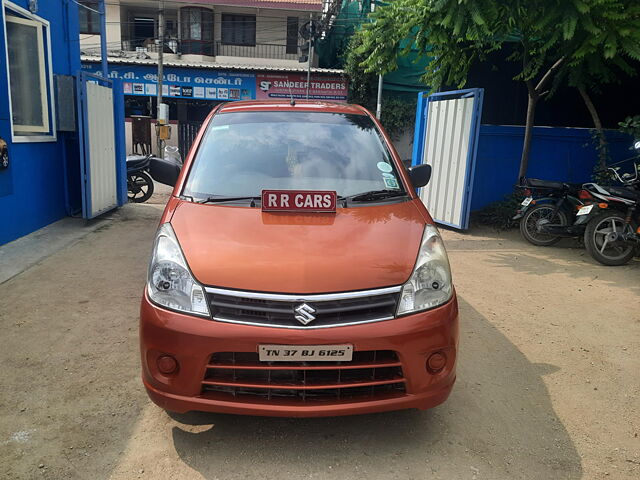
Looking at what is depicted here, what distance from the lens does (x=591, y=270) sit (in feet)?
19.9

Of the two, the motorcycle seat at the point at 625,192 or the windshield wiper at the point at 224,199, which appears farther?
the motorcycle seat at the point at 625,192

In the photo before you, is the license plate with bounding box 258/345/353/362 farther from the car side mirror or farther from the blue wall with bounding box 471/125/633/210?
the blue wall with bounding box 471/125/633/210

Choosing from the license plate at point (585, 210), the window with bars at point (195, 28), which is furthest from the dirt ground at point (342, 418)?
the window with bars at point (195, 28)

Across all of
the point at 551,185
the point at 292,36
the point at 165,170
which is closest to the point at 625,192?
the point at 551,185

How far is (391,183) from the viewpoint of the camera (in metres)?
3.25

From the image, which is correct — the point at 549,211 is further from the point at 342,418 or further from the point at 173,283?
the point at 173,283

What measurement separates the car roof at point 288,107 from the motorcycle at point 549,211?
13.6 feet

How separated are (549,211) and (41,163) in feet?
23.3

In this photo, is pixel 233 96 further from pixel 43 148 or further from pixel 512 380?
pixel 512 380

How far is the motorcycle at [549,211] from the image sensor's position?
678cm

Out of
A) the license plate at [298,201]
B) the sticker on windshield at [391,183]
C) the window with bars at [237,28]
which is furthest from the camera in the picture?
the window with bars at [237,28]

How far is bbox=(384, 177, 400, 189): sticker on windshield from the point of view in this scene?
3.23 metres

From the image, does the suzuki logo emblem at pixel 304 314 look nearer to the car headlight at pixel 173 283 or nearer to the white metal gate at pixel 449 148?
the car headlight at pixel 173 283

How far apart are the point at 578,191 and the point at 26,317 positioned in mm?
6628
